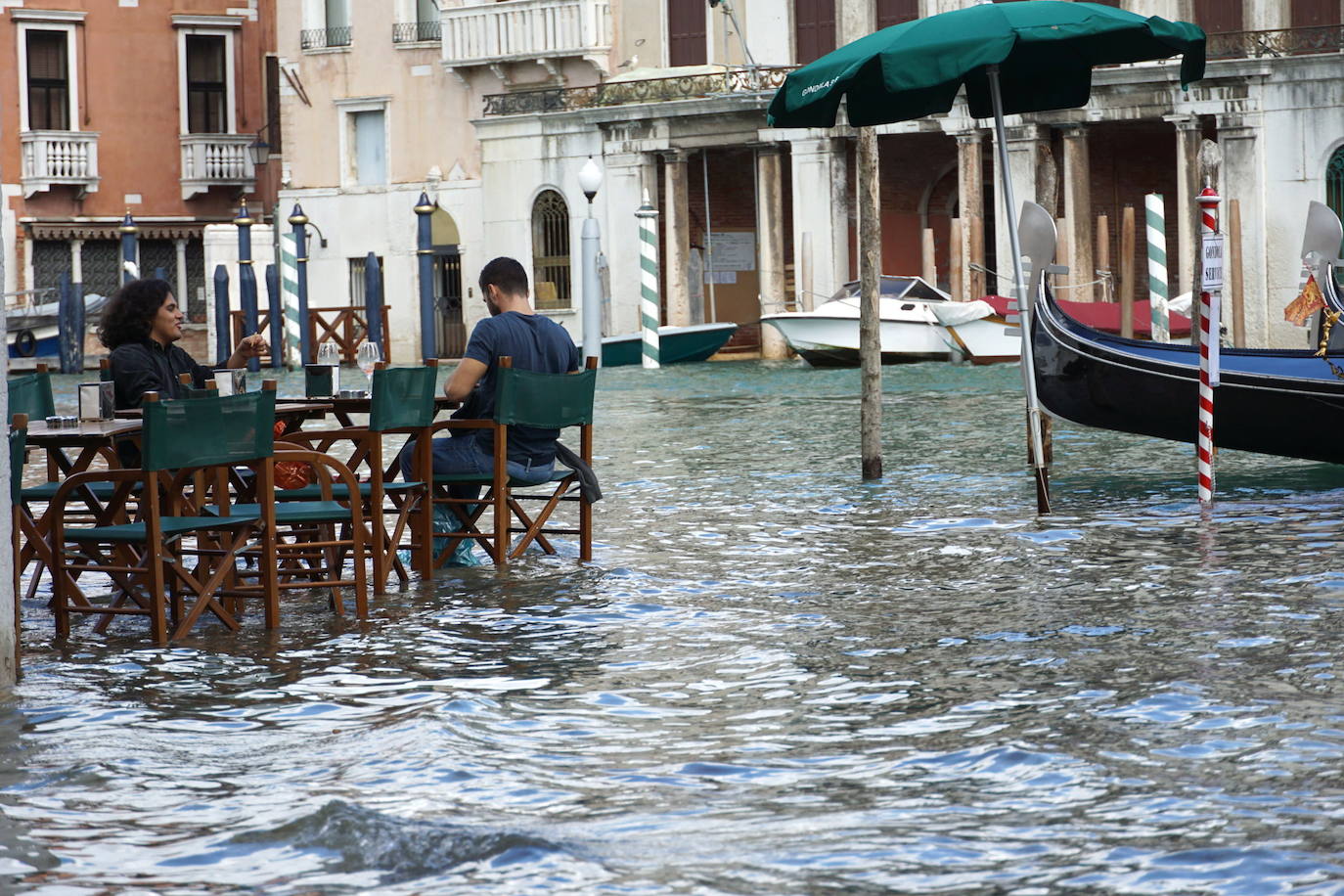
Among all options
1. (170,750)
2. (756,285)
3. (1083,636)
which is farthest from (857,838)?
(756,285)

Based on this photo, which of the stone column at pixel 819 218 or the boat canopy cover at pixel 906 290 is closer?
the boat canopy cover at pixel 906 290

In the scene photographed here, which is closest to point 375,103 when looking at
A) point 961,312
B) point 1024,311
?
point 961,312

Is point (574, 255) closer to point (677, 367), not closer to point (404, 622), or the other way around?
point (677, 367)

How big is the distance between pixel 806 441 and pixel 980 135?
1574 cm

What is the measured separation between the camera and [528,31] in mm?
33906

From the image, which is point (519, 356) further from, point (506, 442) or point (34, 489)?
point (34, 489)

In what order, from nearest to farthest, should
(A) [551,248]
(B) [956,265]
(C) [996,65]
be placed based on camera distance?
1. (C) [996,65]
2. (B) [956,265]
3. (A) [551,248]

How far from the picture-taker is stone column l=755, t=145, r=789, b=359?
32094 millimetres

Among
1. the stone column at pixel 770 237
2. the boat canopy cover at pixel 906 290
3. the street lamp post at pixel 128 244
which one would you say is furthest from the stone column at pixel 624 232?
the street lamp post at pixel 128 244

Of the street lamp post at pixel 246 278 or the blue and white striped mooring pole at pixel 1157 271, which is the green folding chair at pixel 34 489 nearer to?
the blue and white striped mooring pole at pixel 1157 271

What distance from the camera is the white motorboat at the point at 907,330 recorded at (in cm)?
2800

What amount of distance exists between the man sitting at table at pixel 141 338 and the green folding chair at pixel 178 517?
72 cm

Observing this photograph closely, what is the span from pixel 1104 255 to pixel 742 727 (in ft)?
69.1

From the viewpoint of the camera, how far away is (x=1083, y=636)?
21.8 ft
